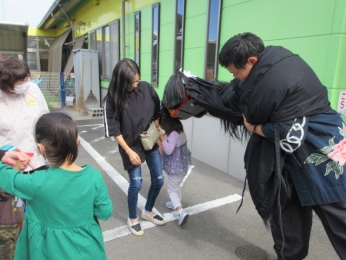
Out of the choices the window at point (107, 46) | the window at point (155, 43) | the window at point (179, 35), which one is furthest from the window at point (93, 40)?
the window at point (179, 35)

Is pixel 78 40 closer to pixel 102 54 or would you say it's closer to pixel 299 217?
pixel 102 54

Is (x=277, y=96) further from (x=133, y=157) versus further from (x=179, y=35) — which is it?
(x=179, y=35)

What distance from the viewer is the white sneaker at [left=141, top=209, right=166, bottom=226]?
110 inches

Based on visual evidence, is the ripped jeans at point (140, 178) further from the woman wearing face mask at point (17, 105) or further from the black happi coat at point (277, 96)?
the black happi coat at point (277, 96)

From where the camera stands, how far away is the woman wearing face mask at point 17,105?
203 cm

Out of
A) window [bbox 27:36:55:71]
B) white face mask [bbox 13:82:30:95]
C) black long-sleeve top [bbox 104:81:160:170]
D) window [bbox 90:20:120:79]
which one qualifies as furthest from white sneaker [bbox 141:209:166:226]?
window [bbox 27:36:55:71]

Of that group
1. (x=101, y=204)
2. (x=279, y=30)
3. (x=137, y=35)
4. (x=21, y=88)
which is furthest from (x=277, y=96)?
(x=137, y=35)

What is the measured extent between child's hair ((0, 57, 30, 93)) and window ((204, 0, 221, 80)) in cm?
306

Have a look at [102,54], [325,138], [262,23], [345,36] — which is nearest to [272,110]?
[325,138]

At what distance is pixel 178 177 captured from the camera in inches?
110

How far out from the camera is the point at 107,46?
9445 mm

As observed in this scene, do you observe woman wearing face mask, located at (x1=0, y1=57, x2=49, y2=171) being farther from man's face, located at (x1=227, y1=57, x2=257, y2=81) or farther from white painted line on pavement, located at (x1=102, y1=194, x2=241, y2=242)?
man's face, located at (x1=227, y1=57, x2=257, y2=81)

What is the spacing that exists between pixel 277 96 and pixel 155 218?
6.37 feet

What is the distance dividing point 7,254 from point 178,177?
159 cm
